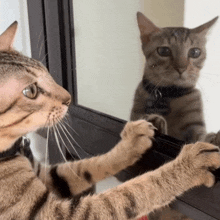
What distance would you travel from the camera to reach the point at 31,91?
64 cm

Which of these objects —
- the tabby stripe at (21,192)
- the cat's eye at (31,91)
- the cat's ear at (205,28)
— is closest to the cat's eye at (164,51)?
the cat's ear at (205,28)

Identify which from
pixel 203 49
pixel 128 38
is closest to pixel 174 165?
pixel 203 49

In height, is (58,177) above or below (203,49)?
below

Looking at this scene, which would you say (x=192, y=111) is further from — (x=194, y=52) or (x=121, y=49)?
(x=121, y=49)

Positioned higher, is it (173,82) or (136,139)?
(173,82)

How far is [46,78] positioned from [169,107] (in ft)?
1.08

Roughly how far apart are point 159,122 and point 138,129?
65 millimetres

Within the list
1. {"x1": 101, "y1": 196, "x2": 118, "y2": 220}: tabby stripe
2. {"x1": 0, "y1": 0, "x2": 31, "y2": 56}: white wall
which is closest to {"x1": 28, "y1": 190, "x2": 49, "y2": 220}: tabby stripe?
{"x1": 101, "y1": 196, "x2": 118, "y2": 220}: tabby stripe

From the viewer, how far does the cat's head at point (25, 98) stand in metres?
0.62

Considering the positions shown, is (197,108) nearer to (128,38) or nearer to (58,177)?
(128,38)

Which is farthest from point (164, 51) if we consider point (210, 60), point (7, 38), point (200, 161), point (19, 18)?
point (19, 18)

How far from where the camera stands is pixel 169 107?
80cm

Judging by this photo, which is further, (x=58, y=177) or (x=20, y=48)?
(x=20, y=48)

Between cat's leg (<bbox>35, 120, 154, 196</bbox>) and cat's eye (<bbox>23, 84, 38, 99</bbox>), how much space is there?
0.89ft
